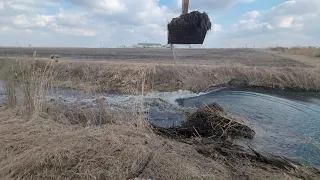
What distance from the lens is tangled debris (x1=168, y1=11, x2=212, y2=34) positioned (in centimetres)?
870

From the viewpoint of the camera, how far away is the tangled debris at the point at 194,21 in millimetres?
8695

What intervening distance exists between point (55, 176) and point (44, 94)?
559 cm

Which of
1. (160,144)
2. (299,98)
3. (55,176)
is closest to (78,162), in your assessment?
(55,176)

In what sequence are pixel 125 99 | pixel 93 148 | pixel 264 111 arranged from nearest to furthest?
pixel 93 148
pixel 264 111
pixel 125 99

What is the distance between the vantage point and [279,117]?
13.4 m

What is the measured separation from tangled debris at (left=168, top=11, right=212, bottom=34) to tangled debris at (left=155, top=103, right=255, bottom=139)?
2.82 metres

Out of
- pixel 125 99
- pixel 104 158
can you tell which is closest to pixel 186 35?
pixel 104 158

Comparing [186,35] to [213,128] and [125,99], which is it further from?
[125,99]

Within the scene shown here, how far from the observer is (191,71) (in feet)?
73.2

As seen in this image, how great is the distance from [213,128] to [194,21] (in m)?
3.29

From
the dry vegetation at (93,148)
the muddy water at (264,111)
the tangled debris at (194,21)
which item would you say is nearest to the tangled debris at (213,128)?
the muddy water at (264,111)

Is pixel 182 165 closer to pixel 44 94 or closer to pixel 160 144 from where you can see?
pixel 160 144

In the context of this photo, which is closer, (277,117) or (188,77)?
(277,117)

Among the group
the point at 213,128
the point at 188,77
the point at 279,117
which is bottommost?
the point at 279,117
